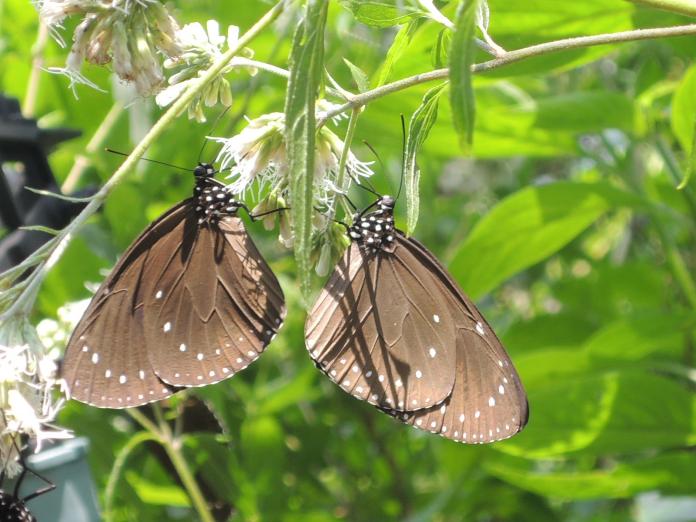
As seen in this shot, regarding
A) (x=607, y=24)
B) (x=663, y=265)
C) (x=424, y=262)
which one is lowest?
(x=663, y=265)

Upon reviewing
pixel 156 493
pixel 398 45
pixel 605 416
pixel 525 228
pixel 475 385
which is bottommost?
pixel 156 493

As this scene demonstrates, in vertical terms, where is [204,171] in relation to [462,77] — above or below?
below

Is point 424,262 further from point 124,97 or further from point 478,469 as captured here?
point 478,469

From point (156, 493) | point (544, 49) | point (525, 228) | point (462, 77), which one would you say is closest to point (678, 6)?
point (544, 49)

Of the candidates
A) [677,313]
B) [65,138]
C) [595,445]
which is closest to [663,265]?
[677,313]

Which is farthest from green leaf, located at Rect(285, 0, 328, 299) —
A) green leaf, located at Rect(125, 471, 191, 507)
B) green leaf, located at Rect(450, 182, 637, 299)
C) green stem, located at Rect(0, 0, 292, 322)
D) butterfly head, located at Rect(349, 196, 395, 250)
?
green leaf, located at Rect(125, 471, 191, 507)

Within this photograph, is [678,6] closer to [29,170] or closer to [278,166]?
[278,166]
